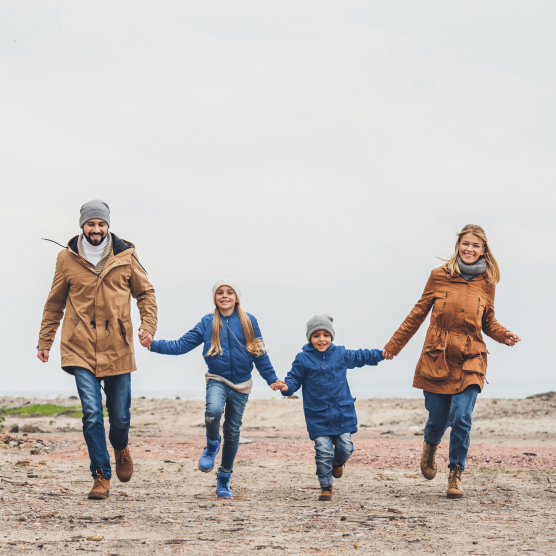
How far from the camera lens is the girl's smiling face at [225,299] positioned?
7.22 meters

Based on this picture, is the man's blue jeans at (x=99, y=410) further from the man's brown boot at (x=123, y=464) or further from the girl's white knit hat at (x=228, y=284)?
the girl's white knit hat at (x=228, y=284)

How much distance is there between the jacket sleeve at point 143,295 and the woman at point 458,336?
2658 mm

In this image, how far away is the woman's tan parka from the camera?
23.0 ft

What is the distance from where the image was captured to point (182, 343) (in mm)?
7227

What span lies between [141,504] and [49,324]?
6.36ft

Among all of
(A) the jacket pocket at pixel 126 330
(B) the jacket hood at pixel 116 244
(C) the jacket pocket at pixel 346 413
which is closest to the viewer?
(A) the jacket pocket at pixel 126 330

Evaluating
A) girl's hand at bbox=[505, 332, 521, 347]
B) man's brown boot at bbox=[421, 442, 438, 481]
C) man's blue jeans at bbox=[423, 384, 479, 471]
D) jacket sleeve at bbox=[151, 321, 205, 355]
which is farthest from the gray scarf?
jacket sleeve at bbox=[151, 321, 205, 355]

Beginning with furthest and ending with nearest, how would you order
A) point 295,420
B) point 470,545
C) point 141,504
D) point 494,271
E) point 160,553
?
1. point 295,420
2. point 494,271
3. point 141,504
4. point 470,545
5. point 160,553

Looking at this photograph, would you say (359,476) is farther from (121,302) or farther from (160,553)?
(160,553)

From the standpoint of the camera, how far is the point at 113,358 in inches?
264

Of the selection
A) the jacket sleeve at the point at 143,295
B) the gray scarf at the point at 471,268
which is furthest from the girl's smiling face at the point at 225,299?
the gray scarf at the point at 471,268

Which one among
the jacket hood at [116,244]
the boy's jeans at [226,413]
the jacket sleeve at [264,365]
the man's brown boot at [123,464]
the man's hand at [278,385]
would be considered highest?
the jacket hood at [116,244]

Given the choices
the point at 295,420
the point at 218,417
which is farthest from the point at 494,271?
the point at 295,420

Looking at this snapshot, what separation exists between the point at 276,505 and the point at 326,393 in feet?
4.13
